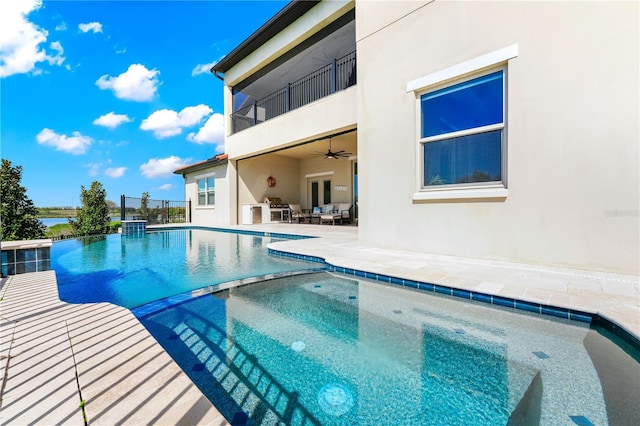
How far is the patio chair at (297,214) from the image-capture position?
14.6 m

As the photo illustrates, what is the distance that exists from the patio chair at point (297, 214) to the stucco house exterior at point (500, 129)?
24.6 feet

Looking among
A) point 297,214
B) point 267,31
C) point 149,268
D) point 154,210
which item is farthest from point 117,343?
point 154,210

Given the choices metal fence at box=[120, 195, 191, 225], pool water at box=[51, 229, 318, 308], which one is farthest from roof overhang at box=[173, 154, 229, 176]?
pool water at box=[51, 229, 318, 308]

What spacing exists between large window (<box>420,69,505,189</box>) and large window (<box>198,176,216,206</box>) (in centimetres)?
1199

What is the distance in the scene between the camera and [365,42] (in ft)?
20.8

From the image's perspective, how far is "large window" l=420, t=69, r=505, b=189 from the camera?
4.72m

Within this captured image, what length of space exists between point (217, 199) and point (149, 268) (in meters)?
8.92

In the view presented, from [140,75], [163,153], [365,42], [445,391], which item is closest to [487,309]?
[445,391]

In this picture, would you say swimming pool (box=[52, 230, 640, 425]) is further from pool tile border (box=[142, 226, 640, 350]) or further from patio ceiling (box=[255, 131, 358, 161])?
patio ceiling (box=[255, 131, 358, 161])

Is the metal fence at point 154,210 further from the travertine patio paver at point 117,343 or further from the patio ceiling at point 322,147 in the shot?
the travertine patio paver at point 117,343

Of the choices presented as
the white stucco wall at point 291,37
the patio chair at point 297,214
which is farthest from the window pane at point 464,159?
the patio chair at point 297,214

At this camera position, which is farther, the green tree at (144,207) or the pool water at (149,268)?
the green tree at (144,207)

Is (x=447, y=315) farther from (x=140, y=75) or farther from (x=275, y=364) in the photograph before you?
(x=140, y=75)

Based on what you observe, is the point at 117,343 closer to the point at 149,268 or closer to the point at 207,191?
the point at 149,268
